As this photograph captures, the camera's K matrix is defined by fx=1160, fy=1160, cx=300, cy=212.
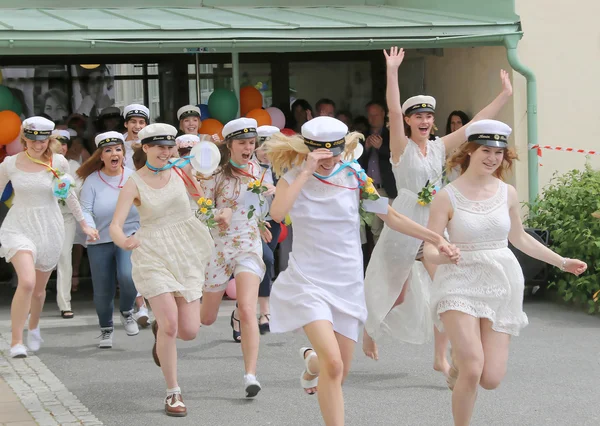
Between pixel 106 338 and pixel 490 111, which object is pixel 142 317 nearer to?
pixel 106 338

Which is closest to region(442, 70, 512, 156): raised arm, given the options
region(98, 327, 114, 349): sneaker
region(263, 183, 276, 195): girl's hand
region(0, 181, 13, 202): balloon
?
region(263, 183, 276, 195): girl's hand

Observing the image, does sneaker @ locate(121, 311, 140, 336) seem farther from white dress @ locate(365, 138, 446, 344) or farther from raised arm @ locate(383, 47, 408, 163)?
raised arm @ locate(383, 47, 408, 163)

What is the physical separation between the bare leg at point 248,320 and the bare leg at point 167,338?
539 mm

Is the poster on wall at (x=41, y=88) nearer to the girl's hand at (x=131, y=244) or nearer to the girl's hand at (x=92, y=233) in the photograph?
the girl's hand at (x=92, y=233)

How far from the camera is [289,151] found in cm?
652

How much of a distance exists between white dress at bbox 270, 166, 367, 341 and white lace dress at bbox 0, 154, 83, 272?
11.4ft

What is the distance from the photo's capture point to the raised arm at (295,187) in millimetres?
6219

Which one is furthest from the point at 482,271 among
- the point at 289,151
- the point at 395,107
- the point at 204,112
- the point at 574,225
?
the point at 204,112

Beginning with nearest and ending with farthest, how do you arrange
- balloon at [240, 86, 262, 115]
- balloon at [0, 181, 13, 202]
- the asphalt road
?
1. the asphalt road
2. balloon at [0, 181, 13, 202]
3. balloon at [240, 86, 262, 115]

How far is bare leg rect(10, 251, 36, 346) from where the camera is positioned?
354 inches

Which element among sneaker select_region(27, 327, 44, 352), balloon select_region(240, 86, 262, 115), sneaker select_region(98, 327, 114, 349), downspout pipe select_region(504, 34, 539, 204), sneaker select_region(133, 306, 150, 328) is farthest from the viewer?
balloon select_region(240, 86, 262, 115)

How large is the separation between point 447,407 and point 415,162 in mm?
1681

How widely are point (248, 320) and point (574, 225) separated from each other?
4901mm

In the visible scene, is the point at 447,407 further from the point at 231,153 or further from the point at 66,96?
the point at 66,96
